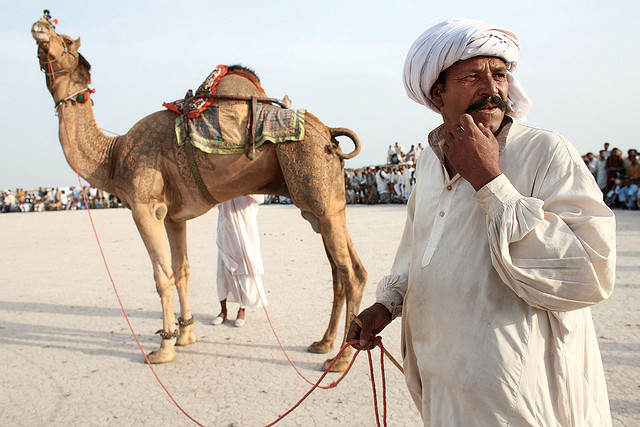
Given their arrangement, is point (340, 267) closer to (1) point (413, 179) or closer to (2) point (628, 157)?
(2) point (628, 157)

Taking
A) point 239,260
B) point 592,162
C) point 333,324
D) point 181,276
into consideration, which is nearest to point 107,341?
point 181,276

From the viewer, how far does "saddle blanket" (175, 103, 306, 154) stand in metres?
4.37

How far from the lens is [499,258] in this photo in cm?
135

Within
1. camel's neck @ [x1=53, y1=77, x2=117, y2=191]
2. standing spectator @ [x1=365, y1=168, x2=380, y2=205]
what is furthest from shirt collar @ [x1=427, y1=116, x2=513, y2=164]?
standing spectator @ [x1=365, y1=168, x2=380, y2=205]

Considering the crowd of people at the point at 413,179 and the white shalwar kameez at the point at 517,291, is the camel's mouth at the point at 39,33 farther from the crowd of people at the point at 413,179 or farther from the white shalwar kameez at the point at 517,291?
the crowd of people at the point at 413,179

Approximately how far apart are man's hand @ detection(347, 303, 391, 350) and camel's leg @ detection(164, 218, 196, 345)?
3.38 metres

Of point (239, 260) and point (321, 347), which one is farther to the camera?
point (239, 260)

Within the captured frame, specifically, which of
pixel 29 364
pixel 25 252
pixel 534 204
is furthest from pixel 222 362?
pixel 25 252

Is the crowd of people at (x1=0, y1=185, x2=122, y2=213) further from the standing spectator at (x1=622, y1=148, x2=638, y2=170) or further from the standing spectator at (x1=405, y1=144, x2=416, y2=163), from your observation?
the standing spectator at (x1=622, y1=148, x2=638, y2=170)

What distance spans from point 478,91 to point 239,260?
434 centimetres

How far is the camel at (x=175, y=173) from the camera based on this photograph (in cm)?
440

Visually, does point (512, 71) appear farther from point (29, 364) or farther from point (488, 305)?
point (29, 364)

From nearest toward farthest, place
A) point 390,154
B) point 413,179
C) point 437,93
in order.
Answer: point 437,93 → point 413,179 → point 390,154

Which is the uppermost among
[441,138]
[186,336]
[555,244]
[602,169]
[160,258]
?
[602,169]
